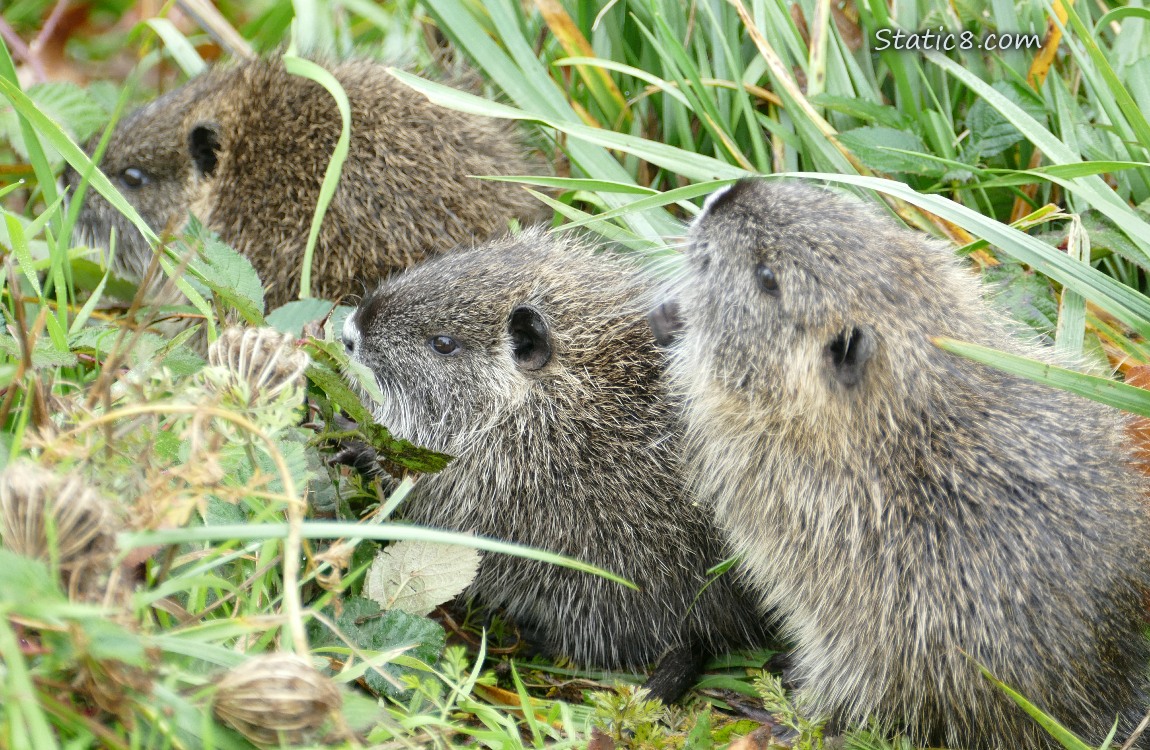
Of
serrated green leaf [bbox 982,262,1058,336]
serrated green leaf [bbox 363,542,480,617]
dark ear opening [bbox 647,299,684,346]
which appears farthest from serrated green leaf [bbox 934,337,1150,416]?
serrated green leaf [bbox 363,542,480,617]

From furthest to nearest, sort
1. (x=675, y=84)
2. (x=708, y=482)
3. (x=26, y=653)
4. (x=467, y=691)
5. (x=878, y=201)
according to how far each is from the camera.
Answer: (x=675, y=84) → (x=878, y=201) → (x=708, y=482) → (x=467, y=691) → (x=26, y=653)

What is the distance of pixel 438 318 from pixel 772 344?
50.5 inches

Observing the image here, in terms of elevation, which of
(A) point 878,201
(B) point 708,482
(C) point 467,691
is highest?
(A) point 878,201

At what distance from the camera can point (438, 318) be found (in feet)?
12.2

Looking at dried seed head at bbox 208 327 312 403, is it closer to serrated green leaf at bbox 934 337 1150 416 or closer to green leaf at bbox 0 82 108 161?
serrated green leaf at bbox 934 337 1150 416

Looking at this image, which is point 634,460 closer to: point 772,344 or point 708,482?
point 708,482

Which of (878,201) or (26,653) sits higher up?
(878,201)

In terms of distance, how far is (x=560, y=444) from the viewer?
11.8ft

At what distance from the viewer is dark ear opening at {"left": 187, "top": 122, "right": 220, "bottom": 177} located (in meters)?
4.59

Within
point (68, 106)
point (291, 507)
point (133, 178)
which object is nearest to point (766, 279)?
point (291, 507)

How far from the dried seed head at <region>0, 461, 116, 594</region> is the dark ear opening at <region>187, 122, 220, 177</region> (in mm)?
2897

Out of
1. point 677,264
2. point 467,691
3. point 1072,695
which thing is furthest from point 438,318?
point 1072,695

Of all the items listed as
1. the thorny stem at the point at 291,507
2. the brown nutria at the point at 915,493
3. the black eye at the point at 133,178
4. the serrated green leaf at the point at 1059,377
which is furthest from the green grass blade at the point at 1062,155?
the black eye at the point at 133,178

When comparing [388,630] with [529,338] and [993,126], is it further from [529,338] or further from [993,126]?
[993,126]
